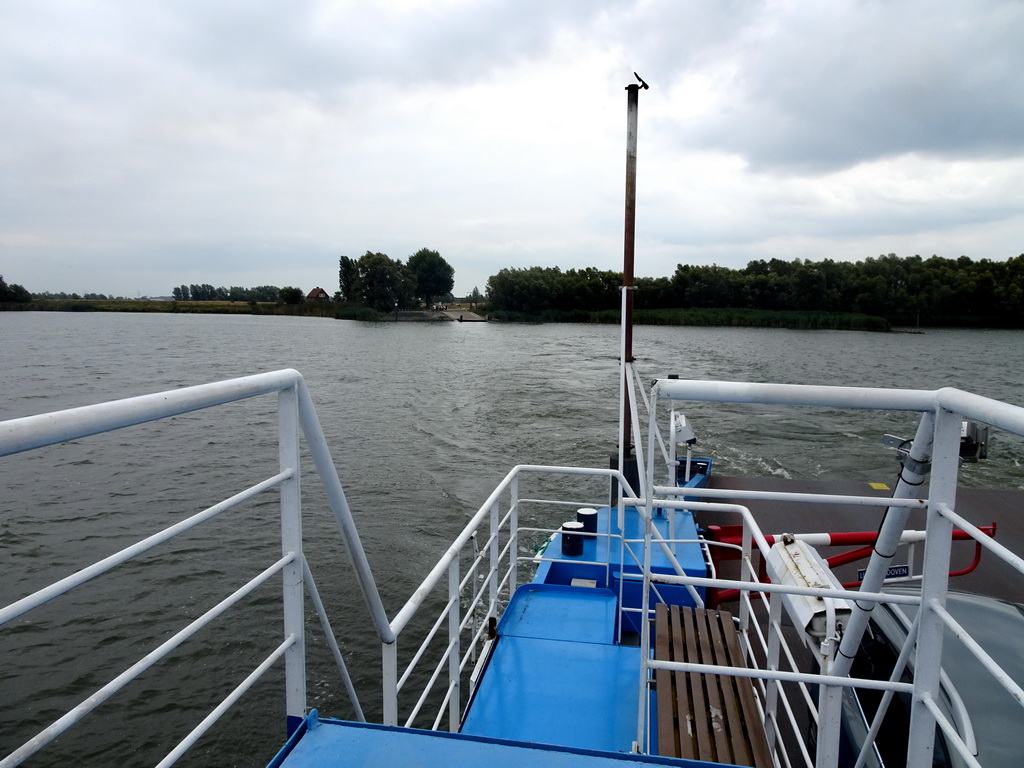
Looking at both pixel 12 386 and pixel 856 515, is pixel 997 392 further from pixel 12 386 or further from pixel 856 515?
pixel 12 386

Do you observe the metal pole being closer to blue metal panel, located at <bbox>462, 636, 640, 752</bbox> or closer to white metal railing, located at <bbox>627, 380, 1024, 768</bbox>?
blue metal panel, located at <bbox>462, 636, 640, 752</bbox>

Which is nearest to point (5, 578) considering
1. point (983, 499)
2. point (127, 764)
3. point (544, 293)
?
point (127, 764)

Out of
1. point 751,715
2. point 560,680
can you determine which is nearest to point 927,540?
point 751,715

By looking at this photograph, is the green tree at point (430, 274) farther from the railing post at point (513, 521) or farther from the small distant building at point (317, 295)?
the railing post at point (513, 521)

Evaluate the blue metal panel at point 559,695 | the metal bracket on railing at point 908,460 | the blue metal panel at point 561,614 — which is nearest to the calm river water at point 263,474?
the blue metal panel at point 561,614

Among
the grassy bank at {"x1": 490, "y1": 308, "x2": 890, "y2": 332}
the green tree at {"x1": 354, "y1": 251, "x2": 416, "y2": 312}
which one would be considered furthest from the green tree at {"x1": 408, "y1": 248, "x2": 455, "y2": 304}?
the grassy bank at {"x1": 490, "y1": 308, "x2": 890, "y2": 332}

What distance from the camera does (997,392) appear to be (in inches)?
1067

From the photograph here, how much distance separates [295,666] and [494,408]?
71.8ft

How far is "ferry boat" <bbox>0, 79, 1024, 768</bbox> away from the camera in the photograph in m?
1.43

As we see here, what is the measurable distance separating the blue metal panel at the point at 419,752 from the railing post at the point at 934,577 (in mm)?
545

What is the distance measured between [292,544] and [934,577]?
159 cm

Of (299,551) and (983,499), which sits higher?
(299,551)

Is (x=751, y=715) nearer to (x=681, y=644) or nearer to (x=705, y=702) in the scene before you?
(x=705, y=702)

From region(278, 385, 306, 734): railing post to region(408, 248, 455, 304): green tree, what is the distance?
319 feet
